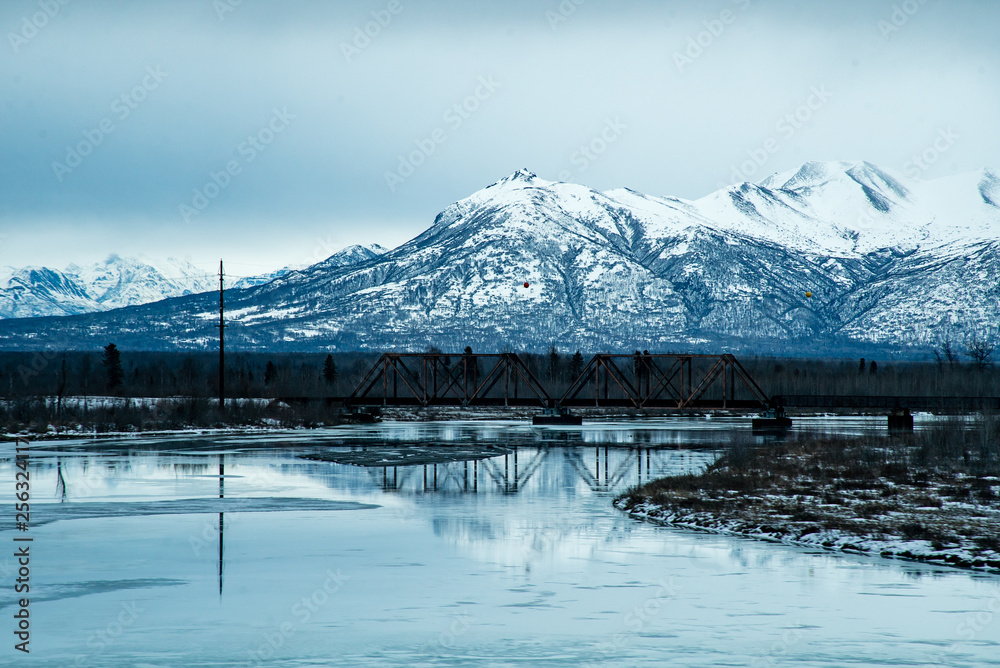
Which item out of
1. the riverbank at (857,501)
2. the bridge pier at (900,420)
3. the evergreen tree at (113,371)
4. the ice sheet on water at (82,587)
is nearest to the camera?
the ice sheet on water at (82,587)

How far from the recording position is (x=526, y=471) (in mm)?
48938

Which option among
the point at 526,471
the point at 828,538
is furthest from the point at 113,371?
the point at 828,538

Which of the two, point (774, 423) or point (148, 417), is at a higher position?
point (148, 417)

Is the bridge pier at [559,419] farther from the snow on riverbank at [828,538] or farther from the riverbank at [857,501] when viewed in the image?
the snow on riverbank at [828,538]

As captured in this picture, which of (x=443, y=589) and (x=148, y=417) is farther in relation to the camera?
(x=148, y=417)

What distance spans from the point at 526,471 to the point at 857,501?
1811 cm

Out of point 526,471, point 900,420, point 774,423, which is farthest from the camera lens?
point 774,423

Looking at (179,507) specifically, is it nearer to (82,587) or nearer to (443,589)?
(82,587)

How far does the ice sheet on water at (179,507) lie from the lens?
105 feet

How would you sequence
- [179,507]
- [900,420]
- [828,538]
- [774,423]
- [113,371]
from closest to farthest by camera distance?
[828,538]
[179,507]
[900,420]
[774,423]
[113,371]

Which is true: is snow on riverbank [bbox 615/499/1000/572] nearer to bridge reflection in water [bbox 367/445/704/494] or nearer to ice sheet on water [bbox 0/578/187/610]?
bridge reflection in water [bbox 367/445/704/494]

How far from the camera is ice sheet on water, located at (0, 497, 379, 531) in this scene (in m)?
31.9

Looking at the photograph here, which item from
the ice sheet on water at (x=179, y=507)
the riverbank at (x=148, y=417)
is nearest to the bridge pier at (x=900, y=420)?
the riverbank at (x=148, y=417)

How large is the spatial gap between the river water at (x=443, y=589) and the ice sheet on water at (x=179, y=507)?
0.42 ft
